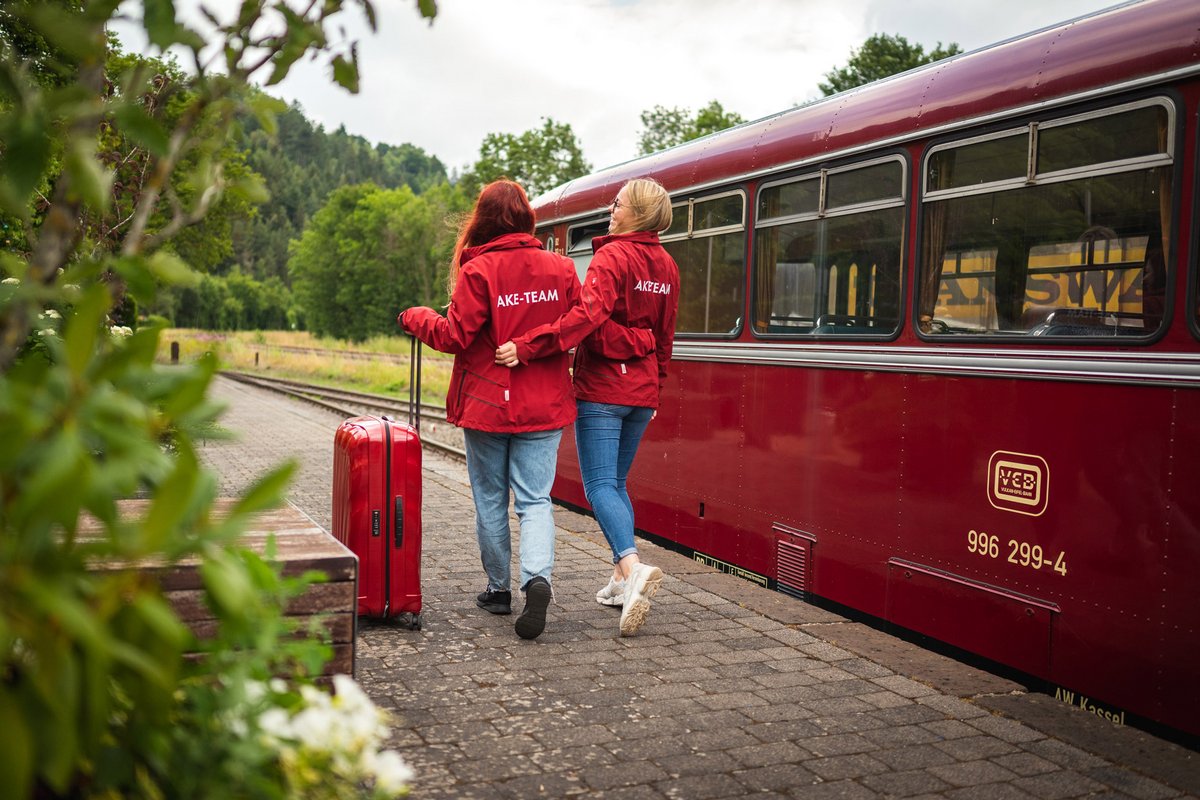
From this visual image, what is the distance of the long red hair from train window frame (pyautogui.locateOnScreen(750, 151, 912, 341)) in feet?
6.05

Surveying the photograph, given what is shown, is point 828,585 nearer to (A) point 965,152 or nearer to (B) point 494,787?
(A) point 965,152

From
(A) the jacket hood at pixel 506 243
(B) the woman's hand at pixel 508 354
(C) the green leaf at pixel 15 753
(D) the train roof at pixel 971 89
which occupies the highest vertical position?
(D) the train roof at pixel 971 89

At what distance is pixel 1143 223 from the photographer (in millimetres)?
4504

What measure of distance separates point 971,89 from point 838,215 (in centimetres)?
118

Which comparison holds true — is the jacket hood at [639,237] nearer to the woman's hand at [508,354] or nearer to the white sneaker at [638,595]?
the woman's hand at [508,354]

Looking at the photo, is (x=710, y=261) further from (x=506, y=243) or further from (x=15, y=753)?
(x=15, y=753)

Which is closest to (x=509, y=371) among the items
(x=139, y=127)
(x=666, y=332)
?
(x=666, y=332)

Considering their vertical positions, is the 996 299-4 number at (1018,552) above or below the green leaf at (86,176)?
below

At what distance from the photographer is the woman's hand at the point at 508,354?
209 inches

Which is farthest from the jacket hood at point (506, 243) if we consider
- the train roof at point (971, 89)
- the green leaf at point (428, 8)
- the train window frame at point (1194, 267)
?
the green leaf at point (428, 8)

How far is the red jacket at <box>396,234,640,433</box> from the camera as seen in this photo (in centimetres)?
539

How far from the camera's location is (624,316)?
5812 mm

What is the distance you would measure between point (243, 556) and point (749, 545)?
5.40m

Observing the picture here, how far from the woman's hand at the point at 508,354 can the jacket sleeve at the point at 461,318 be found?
167mm
